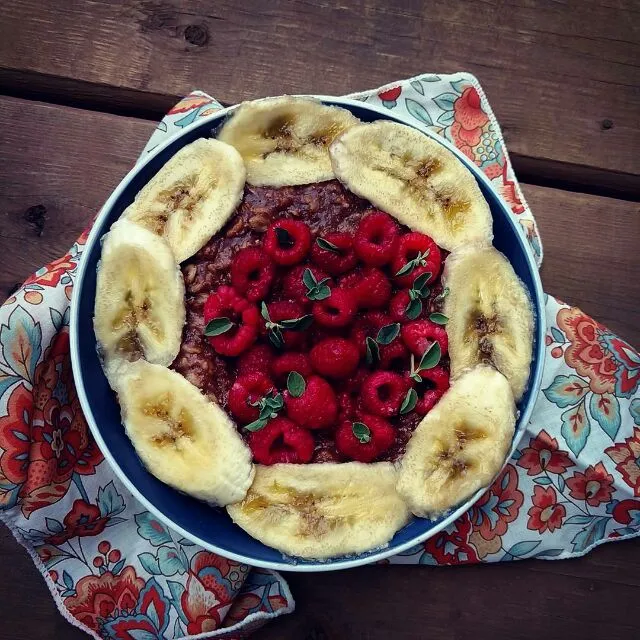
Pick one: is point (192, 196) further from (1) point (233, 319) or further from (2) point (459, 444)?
(2) point (459, 444)

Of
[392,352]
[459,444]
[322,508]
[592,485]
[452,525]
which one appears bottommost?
[452,525]

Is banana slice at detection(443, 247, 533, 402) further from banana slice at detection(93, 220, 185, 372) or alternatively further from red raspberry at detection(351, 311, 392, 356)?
banana slice at detection(93, 220, 185, 372)

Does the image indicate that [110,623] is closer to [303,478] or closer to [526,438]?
[303,478]

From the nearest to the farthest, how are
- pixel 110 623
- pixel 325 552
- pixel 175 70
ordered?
pixel 325 552
pixel 110 623
pixel 175 70

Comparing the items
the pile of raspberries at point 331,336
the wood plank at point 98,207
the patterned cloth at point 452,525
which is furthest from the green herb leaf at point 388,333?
the wood plank at point 98,207

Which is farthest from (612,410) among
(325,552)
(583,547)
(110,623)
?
(110,623)

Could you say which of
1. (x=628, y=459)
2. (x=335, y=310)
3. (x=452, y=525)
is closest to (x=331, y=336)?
(x=335, y=310)
